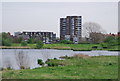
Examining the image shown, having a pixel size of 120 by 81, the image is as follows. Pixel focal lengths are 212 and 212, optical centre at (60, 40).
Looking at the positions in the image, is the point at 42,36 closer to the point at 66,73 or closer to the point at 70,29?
the point at 70,29

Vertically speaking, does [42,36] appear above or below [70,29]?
below

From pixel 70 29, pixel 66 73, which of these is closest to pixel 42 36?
pixel 70 29

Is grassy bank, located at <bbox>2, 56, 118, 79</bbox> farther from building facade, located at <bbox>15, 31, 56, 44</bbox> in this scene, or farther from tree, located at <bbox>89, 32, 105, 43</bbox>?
tree, located at <bbox>89, 32, 105, 43</bbox>

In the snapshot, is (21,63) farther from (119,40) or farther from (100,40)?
(100,40)

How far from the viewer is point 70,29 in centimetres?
4084

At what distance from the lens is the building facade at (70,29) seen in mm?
36641

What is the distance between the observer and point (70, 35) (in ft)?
130

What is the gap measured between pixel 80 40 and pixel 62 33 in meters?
3.75

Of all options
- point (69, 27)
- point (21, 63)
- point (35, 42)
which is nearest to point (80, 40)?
point (69, 27)

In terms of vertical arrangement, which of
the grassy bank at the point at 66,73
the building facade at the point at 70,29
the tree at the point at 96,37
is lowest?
the grassy bank at the point at 66,73

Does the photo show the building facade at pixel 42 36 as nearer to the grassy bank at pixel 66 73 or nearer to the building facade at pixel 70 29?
the building facade at pixel 70 29

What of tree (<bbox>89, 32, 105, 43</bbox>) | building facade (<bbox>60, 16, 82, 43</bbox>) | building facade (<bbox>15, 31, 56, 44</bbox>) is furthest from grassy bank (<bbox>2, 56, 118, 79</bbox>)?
building facade (<bbox>60, 16, 82, 43</bbox>)

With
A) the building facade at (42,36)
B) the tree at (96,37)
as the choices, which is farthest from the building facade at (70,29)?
the building facade at (42,36)

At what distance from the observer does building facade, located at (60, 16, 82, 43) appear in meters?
36.6
